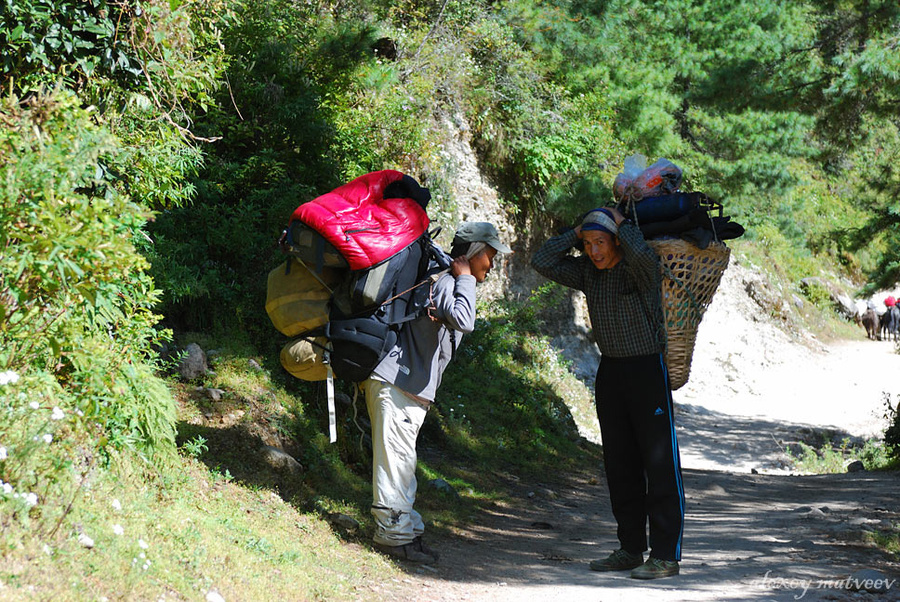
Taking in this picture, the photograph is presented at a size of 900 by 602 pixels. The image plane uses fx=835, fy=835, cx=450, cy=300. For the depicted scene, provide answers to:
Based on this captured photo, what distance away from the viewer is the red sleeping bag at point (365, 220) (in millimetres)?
4977

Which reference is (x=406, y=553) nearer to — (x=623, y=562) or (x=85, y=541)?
(x=623, y=562)

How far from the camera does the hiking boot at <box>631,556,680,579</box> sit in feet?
16.3

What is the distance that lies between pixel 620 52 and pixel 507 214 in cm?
502

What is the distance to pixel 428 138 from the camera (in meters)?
11.4

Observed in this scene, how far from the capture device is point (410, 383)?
5121mm

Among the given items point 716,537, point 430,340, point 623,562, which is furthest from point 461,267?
point 716,537

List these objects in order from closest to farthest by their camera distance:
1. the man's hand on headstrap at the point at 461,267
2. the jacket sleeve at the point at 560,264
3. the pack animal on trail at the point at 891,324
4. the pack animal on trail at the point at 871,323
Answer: the man's hand on headstrap at the point at 461,267, the jacket sleeve at the point at 560,264, the pack animal on trail at the point at 891,324, the pack animal on trail at the point at 871,323

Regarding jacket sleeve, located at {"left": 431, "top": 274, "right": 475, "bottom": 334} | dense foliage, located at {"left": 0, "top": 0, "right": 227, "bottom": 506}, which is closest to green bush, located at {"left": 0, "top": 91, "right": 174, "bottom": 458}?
dense foliage, located at {"left": 0, "top": 0, "right": 227, "bottom": 506}

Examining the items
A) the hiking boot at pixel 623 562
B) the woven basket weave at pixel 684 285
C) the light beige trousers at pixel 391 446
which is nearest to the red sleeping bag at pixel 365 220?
the light beige trousers at pixel 391 446

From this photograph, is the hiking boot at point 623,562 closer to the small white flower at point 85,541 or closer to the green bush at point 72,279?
the green bush at point 72,279

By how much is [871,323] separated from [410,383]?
28.3m

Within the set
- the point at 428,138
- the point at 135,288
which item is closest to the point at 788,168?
the point at 428,138

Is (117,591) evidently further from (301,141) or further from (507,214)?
(507,214)

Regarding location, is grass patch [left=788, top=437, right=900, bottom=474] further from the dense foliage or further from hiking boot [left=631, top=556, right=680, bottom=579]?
the dense foliage
